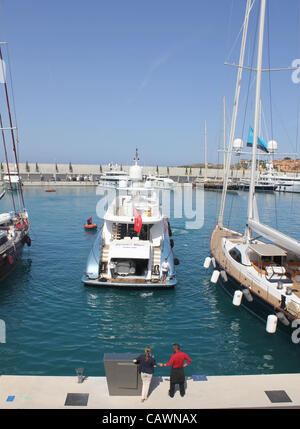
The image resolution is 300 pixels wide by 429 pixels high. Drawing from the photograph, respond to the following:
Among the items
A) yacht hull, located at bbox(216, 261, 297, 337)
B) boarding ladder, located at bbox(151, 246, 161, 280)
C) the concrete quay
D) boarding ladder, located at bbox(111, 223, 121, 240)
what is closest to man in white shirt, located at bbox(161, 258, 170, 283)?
boarding ladder, located at bbox(151, 246, 161, 280)

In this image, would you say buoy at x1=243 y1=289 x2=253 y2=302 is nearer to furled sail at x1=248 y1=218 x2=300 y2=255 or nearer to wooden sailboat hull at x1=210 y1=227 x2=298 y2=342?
wooden sailboat hull at x1=210 y1=227 x2=298 y2=342

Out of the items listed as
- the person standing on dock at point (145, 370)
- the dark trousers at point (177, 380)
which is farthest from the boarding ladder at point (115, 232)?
the dark trousers at point (177, 380)

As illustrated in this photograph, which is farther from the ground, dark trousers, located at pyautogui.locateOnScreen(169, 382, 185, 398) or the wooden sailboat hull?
dark trousers, located at pyautogui.locateOnScreen(169, 382, 185, 398)

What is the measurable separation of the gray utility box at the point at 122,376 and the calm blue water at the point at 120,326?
2.81m

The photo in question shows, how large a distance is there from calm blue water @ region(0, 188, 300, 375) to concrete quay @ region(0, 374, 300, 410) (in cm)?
221

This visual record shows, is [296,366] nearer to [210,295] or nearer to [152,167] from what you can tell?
[210,295]

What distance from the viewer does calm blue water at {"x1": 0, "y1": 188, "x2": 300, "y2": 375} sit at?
11664mm

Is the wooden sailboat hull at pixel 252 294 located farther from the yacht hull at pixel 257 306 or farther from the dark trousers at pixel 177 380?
the dark trousers at pixel 177 380

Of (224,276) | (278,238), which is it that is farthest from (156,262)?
(278,238)

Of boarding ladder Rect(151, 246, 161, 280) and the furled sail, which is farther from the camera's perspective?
boarding ladder Rect(151, 246, 161, 280)

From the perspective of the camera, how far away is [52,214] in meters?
47.1

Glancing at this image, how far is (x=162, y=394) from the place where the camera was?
830 centimetres

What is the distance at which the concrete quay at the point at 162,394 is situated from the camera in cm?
780

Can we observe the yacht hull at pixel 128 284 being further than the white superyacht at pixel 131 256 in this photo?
No
